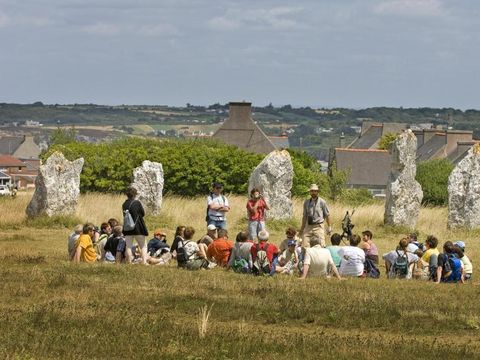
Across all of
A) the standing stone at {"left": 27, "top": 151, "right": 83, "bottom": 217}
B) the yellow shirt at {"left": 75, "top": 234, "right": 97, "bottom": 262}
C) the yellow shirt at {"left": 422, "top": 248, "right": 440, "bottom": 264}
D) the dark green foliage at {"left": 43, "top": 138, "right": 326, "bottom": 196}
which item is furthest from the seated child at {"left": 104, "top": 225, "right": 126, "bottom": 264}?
the dark green foliage at {"left": 43, "top": 138, "right": 326, "bottom": 196}

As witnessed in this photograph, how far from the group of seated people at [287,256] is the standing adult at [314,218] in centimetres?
23

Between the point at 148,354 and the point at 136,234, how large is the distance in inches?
329

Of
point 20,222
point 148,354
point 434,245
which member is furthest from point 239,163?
point 148,354

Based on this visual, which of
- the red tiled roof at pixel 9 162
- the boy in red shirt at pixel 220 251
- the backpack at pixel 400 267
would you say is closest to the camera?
the backpack at pixel 400 267

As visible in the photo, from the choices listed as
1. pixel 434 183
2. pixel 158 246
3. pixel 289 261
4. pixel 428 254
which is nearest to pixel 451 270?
pixel 428 254

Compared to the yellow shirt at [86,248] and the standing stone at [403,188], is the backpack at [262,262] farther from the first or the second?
the standing stone at [403,188]

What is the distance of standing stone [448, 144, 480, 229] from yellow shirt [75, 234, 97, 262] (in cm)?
1471

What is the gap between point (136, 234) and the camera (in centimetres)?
2369

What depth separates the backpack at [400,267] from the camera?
23.5 m

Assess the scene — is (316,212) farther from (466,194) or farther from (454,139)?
(454,139)

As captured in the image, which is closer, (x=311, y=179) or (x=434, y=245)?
→ (x=434, y=245)

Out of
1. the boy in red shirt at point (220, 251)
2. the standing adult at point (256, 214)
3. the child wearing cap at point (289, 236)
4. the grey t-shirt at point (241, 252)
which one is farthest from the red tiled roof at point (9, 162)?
the grey t-shirt at point (241, 252)

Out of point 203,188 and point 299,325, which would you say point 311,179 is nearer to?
point 203,188

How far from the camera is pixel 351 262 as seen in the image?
918 inches
